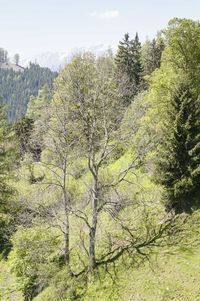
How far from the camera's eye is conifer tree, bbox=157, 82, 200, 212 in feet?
68.7

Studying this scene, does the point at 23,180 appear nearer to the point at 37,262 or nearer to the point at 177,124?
the point at 37,262

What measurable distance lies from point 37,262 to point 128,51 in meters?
46.1

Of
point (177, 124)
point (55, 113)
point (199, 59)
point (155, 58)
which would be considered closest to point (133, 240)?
point (177, 124)

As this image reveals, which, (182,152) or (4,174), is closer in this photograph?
(182,152)

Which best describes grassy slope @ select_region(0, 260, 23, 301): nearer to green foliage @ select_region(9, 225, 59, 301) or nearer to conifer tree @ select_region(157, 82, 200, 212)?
green foliage @ select_region(9, 225, 59, 301)

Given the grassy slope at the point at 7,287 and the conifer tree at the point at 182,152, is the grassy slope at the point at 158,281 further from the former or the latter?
the grassy slope at the point at 7,287

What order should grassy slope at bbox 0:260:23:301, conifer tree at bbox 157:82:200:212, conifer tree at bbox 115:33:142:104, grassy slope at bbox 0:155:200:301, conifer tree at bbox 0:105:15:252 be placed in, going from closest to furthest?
grassy slope at bbox 0:155:200:301, conifer tree at bbox 157:82:200:212, grassy slope at bbox 0:260:23:301, conifer tree at bbox 0:105:15:252, conifer tree at bbox 115:33:142:104

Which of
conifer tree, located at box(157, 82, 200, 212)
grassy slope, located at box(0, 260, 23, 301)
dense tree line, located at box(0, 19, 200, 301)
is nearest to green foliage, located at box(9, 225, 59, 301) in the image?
dense tree line, located at box(0, 19, 200, 301)

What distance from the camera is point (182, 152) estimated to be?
2123cm

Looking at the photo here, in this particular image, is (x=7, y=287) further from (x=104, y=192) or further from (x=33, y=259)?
(x=104, y=192)

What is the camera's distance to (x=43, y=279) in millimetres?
21453

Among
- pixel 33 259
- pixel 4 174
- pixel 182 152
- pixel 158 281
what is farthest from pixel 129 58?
pixel 158 281

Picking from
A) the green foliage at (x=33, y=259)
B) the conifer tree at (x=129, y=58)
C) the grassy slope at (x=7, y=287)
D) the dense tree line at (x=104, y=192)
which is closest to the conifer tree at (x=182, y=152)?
the dense tree line at (x=104, y=192)

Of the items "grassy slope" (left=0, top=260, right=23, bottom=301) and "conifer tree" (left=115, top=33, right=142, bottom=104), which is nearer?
"grassy slope" (left=0, top=260, right=23, bottom=301)
